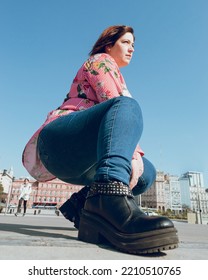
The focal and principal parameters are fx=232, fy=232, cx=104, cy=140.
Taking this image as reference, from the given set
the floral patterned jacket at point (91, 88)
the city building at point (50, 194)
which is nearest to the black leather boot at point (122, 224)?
the floral patterned jacket at point (91, 88)

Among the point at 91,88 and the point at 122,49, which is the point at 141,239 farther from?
the point at 122,49

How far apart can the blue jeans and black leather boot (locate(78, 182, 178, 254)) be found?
5 cm

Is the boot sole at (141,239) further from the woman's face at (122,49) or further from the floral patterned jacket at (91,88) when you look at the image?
the woman's face at (122,49)

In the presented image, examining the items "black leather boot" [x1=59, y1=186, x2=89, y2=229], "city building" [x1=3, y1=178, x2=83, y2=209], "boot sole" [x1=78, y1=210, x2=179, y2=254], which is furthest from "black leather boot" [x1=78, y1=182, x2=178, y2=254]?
"city building" [x1=3, y1=178, x2=83, y2=209]

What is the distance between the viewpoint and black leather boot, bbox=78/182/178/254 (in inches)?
23.8

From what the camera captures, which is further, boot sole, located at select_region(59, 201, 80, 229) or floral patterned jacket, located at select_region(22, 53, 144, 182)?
boot sole, located at select_region(59, 201, 80, 229)

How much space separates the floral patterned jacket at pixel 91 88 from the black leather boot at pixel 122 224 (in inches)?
12.9

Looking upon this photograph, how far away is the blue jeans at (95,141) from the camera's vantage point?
2.52 feet

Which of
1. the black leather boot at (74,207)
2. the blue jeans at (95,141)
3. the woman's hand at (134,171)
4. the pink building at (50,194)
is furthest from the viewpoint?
the pink building at (50,194)

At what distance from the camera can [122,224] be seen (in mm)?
665

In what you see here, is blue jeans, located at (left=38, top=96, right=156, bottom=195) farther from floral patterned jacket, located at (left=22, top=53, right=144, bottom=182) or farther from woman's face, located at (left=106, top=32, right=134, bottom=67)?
woman's face, located at (left=106, top=32, right=134, bottom=67)
